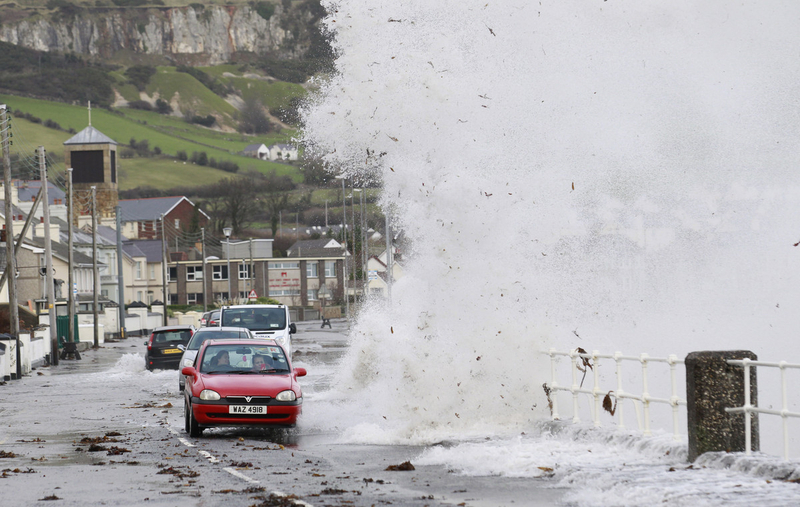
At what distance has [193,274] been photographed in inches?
4747

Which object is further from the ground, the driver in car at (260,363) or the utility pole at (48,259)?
the utility pole at (48,259)

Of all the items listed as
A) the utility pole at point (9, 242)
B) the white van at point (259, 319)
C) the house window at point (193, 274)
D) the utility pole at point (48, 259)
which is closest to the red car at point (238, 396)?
the white van at point (259, 319)

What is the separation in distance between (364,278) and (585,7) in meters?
51.2

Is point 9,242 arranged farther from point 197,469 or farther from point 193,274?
point 193,274

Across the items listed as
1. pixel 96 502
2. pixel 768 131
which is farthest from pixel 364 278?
pixel 96 502

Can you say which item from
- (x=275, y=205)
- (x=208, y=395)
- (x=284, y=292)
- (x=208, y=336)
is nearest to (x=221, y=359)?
(x=208, y=395)

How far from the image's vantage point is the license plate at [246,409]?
14828mm

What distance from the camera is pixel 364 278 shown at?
6731 centimetres

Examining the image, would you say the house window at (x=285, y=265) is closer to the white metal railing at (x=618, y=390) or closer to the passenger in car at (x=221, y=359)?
the passenger in car at (x=221, y=359)

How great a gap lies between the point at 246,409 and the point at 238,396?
0.74 ft

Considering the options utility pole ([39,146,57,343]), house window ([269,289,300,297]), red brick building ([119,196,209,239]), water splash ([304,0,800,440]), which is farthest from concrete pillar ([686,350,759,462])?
red brick building ([119,196,209,239])

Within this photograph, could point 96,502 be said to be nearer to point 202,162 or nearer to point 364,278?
point 364,278

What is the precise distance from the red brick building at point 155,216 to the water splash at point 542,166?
123 m

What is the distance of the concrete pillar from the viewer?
31.7 feet
